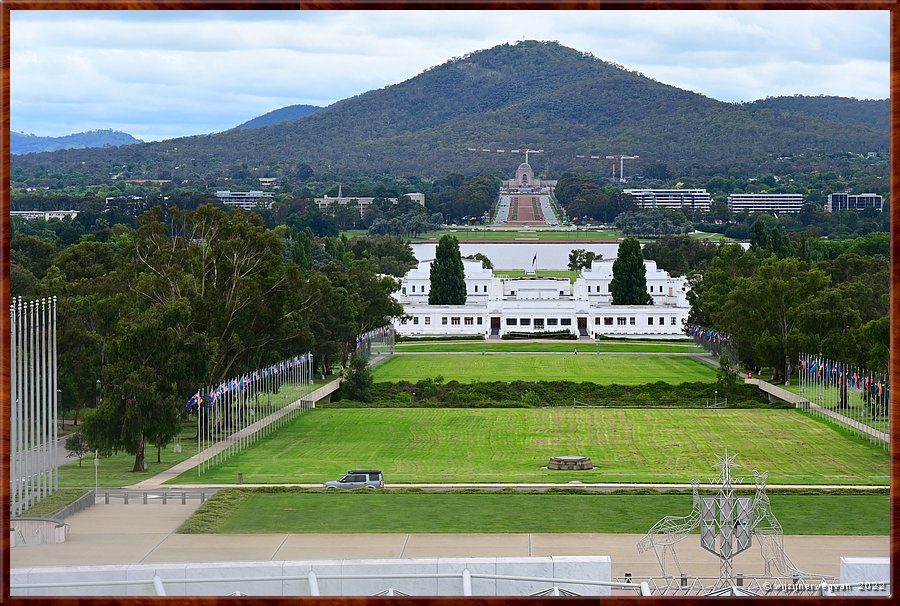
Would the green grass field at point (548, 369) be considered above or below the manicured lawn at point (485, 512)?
below

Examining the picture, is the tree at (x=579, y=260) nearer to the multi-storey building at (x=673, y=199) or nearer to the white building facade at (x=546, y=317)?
the white building facade at (x=546, y=317)

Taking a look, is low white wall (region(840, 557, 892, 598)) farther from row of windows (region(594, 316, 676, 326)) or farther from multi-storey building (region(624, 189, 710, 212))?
multi-storey building (region(624, 189, 710, 212))

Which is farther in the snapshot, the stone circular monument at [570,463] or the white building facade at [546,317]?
the white building facade at [546,317]

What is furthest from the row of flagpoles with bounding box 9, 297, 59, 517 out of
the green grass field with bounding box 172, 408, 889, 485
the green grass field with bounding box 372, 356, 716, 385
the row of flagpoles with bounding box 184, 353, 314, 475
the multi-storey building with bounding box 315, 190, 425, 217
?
the multi-storey building with bounding box 315, 190, 425, 217

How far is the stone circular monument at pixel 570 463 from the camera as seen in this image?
1119 inches

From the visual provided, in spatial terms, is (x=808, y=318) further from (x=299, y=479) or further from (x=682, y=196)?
(x=682, y=196)

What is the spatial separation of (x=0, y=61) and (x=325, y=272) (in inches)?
1863

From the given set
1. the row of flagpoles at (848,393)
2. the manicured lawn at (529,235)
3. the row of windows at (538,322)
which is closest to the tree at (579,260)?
the manicured lawn at (529,235)

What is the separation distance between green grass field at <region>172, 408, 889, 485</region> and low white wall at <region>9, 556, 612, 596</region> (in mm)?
17928

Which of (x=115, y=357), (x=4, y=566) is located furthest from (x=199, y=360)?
(x=4, y=566)

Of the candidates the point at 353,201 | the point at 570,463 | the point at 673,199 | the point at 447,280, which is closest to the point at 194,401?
the point at 570,463

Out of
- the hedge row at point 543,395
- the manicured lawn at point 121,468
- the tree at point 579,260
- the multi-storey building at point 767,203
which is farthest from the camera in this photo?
the multi-storey building at point 767,203

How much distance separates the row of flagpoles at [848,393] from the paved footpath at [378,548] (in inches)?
563

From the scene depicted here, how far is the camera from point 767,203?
164 metres
